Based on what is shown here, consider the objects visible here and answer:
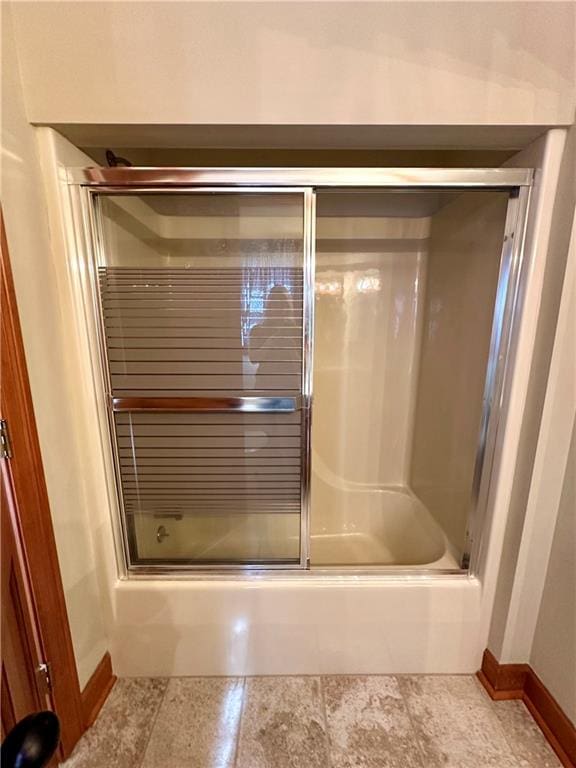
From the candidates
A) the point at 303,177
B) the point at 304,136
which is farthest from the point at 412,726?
the point at 304,136

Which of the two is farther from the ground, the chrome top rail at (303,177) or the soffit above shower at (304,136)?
the soffit above shower at (304,136)

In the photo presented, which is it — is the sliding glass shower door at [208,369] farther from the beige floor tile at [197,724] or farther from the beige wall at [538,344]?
the beige wall at [538,344]

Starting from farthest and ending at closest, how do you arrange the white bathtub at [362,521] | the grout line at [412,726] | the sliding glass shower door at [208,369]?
the white bathtub at [362,521] → the sliding glass shower door at [208,369] → the grout line at [412,726]

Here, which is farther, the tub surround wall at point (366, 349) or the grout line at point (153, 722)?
the tub surround wall at point (366, 349)

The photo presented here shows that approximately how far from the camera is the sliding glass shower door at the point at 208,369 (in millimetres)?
1354

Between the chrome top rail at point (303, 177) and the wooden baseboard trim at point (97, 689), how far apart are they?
69.7 inches

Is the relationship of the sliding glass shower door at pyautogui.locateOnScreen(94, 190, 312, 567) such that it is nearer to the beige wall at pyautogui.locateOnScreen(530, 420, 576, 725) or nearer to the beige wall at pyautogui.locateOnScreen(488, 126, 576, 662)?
the beige wall at pyautogui.locateOnScreen(488, 126, 576, 662)

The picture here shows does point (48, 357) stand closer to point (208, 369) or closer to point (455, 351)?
point (208, 369)

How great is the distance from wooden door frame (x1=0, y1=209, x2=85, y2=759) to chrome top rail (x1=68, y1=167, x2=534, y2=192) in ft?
1.39

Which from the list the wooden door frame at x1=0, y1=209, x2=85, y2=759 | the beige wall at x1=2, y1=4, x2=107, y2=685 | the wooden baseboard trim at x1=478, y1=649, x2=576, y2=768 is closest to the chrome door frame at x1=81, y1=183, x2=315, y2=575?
the beige wall at x1=2, y1=4, x2=107, y2=685

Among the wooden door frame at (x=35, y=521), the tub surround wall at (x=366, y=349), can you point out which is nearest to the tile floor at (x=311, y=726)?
the wooden door frame at (x=35, y=521)

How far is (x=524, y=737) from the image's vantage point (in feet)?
4.04

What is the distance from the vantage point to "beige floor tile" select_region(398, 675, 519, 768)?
46.2 inches

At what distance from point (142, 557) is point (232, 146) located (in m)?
1.64
